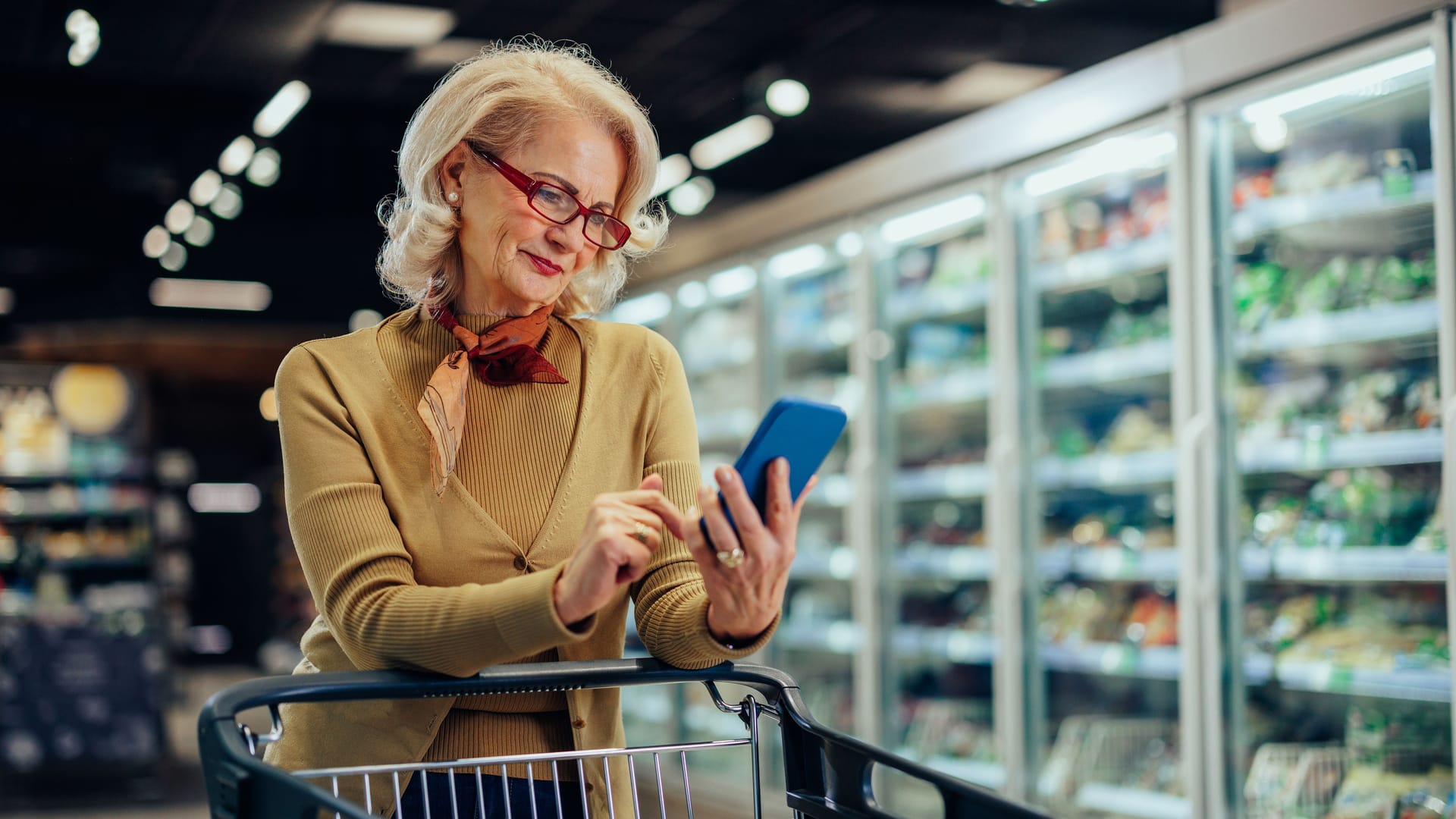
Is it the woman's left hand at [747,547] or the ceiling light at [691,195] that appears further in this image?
the ceiling light at [691,195]

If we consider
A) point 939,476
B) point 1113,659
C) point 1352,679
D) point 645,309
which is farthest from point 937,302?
point 645,309

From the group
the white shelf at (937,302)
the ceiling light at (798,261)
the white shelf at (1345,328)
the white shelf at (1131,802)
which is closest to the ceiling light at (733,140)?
the ceiling light at (798,261)

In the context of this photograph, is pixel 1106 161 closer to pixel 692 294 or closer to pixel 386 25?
pixel 692 294

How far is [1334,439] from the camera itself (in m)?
3.65

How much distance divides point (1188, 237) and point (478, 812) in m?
3.10

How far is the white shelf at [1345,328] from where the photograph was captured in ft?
11.3

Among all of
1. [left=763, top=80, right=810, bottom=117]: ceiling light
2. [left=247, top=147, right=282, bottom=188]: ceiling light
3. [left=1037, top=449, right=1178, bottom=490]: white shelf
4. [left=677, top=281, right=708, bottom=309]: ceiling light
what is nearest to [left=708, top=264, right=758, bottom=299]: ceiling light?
[left=677, top=281, right=708, bottom=309]: ceiling light

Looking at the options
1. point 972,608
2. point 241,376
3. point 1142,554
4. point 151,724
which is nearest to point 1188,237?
point 1142,554

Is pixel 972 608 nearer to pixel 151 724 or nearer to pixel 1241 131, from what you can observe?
pixel 1241 131

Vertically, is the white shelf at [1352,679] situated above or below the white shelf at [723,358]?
below

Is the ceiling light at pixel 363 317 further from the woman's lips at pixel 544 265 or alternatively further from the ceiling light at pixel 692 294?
the woman's lips at pixel 544 265

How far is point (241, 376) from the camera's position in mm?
16906

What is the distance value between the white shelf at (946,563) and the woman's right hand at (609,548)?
358 centimetres

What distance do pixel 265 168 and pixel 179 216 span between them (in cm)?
184
